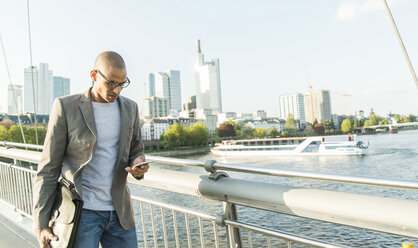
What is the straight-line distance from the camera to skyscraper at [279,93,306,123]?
137375 mm

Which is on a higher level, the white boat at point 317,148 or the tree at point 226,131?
the tree at point 226,131

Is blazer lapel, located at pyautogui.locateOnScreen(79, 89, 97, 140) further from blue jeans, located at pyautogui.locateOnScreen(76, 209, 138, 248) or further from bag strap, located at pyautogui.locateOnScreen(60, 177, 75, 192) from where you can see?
blue jeans, located at pyautogui.locateOnScreen(76, 209, 138, 248)

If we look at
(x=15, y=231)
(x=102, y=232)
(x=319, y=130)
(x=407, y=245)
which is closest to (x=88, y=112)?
(x=102, y=232)

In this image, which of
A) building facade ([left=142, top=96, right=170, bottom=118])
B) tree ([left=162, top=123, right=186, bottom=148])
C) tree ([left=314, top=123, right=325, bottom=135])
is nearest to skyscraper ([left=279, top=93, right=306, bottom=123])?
tree ([left=314, top=123, right=325, bottom=135])

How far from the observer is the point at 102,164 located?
5.68 feet

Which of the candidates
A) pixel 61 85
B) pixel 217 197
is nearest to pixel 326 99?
pixel 61 85

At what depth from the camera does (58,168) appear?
165 centimetres

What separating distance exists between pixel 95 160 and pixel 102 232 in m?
0.42

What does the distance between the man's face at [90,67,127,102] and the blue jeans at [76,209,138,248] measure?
656 millimetres

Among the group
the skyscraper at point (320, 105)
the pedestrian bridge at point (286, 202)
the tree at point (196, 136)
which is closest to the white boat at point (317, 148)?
the tree at point (196, 136)

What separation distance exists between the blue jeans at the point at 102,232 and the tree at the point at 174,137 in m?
70.6

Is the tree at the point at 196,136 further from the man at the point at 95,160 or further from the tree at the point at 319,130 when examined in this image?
the man at the point at 95,160

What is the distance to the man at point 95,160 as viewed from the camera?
5.29 feet

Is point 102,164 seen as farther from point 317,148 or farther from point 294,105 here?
point 294,105
